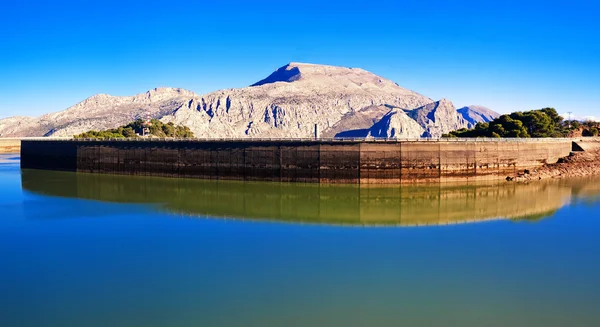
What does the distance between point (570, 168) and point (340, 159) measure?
30.7 meters

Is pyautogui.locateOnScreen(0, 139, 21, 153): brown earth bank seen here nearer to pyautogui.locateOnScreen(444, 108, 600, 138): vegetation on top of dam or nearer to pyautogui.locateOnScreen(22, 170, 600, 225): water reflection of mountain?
pyautogui.locateOnScreen(22, 170, 600, 225): water reflection of mountain

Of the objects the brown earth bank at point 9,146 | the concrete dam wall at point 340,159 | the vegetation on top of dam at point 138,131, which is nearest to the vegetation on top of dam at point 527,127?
the concrete dam wall at point 340,159

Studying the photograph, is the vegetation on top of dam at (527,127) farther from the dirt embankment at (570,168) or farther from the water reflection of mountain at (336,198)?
the water reflection of mountain at (336,198)

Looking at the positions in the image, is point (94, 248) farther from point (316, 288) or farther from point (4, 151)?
point (4, 151)

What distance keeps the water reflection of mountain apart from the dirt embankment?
229 centimetres

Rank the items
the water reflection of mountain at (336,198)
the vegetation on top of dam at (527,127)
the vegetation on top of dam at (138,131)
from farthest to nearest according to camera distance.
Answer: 1. the vegetation on top of dam at (138,131)
2. the vegetation on top of dam at (527,127)
3. the water reflection of mountain at (336,198)

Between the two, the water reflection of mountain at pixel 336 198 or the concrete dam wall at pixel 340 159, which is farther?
the concrete dam wall at pixel 340 159

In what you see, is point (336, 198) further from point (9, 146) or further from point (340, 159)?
point (9, 146)

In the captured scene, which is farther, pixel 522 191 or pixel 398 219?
pixel 522 191

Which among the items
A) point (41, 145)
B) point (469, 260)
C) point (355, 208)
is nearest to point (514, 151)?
point (355, 208)

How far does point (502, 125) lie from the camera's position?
70.1 metres

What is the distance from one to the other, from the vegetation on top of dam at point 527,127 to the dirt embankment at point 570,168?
A: 843 centimetres

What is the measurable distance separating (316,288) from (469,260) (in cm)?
894

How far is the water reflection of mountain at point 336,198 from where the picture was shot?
3564 centimetres
